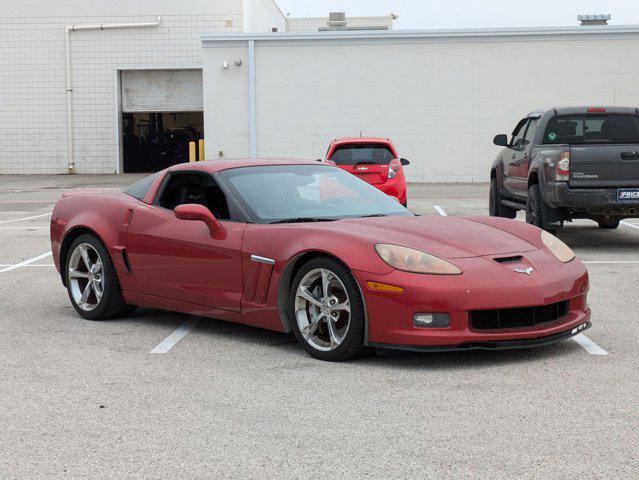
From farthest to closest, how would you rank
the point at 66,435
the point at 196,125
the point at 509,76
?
the point at 196,125 < the point at 509,76 < the point at 66,435

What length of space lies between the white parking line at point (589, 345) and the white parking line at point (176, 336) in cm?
263

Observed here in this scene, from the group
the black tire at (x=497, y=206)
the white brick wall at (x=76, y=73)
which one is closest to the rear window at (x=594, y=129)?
the black tire at (x=497, y=206)

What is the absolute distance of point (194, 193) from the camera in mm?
7043

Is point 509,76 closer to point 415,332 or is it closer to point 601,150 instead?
point 601,150

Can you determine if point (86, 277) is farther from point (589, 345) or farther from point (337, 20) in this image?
point (337, 20)

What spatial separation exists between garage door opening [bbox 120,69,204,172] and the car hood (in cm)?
2908

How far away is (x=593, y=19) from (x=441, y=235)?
1114 inches

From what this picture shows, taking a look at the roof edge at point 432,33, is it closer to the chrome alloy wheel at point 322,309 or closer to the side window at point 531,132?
the side window at point 531,132

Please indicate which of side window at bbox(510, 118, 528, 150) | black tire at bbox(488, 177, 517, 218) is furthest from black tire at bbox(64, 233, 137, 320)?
black tire at bbox(488, 177, 517, 218)

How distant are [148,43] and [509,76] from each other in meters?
13.0

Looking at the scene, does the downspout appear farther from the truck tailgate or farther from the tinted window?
the tinted window

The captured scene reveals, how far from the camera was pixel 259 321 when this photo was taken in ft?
20.4

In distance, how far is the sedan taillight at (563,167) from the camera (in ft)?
37.4

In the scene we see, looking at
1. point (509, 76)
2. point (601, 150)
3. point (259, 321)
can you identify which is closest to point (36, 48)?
point (509, 76)
